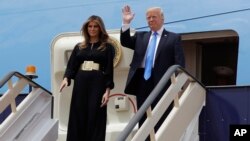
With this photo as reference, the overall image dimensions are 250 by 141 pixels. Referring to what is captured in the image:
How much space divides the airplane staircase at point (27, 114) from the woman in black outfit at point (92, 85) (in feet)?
2.79

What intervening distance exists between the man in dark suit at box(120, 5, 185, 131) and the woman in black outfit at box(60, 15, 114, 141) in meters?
0.24

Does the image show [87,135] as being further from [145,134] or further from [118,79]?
[118,79]

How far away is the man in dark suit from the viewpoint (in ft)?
18.8

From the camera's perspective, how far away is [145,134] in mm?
5105

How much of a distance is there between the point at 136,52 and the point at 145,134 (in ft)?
3.51

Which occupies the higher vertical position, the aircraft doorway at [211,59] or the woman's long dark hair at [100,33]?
the woman's long dark hair at [100,33]

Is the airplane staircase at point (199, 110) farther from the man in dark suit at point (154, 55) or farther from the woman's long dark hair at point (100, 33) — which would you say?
the woman's long dark hair at point (100, 33)

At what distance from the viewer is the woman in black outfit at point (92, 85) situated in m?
5.66

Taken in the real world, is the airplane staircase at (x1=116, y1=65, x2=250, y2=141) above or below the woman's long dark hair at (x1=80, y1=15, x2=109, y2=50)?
below

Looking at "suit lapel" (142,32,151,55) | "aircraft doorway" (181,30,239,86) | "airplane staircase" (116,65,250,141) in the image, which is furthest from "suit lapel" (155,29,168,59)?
"aircraft doorway" (181,30,239,86)

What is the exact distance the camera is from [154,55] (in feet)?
19.0

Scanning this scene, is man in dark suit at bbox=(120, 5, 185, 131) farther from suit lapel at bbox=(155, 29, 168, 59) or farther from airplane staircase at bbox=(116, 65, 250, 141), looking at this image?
airplane staircase at bbox=(116, 65, 250, 141)

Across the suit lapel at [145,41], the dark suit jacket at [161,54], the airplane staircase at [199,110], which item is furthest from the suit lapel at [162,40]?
the airplane staircase at [199,110]

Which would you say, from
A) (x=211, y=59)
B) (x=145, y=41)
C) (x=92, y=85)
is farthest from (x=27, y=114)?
(x=211, y=59)
